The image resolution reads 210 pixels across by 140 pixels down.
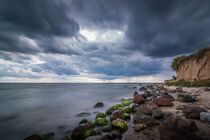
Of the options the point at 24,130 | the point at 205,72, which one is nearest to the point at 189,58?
the point at 205,72

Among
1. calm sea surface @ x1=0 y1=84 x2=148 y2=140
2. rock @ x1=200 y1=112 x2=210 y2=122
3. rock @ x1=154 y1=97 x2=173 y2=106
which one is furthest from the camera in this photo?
rock @ x1=154 y1=97 x2=173 y2=106

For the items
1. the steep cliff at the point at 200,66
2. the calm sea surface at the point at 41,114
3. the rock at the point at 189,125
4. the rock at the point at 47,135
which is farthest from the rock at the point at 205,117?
the steep cliff at the point at 200,66

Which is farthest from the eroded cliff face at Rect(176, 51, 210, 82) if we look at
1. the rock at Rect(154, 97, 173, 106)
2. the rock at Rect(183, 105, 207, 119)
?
the rock at Rect(183, 105, 207, 119)

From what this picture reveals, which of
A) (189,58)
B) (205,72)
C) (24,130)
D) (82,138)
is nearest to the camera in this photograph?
(82,138)

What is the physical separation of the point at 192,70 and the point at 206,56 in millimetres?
4767

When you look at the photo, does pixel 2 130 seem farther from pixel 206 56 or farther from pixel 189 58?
pixel 189 58

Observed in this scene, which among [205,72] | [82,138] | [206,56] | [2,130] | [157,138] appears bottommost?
[2,130]

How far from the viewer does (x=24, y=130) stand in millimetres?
5203

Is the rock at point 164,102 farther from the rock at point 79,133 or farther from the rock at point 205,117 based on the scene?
the rock at point 79,133

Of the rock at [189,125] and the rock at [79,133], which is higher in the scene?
the rock at [189,125]

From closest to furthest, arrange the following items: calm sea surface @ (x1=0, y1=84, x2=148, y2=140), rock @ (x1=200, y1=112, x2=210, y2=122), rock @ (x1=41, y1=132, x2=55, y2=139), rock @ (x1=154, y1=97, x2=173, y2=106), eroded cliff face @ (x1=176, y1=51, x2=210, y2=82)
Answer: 1. rock @ (x1=200, y1=112, x2=210, y2=122)
2. rock @ (x1=41, y1=132, x2=55, y2=139)
3. calm sea surface @ (x1=0, y1=84, x2=148, y2=140)
4. rock @ (x1=154, y1=97, x2=173, y2=106)
5. eroded cliff face @ (x1=176, y1=51, x2=210, y2=82)

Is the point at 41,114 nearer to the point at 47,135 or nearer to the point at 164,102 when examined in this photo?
the point at 47,135

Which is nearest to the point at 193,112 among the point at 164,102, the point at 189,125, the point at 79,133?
the point at 189,125

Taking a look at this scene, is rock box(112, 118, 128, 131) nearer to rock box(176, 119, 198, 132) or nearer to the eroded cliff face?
rock box(176, 119, 198, 132)
